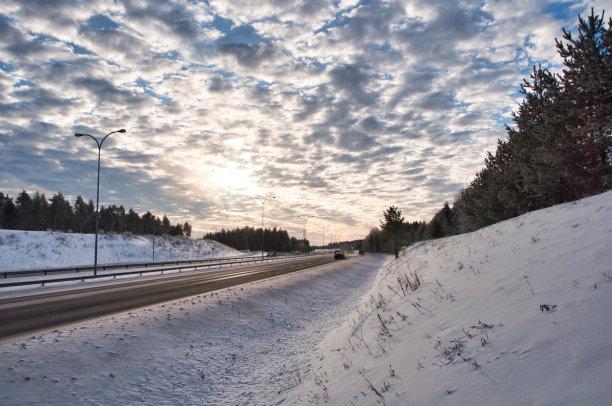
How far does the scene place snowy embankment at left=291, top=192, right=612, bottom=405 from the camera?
3.52 metres

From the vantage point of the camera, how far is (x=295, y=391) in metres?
7.65

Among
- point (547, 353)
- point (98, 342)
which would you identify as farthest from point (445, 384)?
point (98, 342)

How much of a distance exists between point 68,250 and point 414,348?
201ft

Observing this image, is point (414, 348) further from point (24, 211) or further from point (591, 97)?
point (24, 211)

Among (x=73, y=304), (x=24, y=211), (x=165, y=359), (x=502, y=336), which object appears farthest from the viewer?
(x=24, y=211)

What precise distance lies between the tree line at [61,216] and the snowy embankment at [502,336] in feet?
317

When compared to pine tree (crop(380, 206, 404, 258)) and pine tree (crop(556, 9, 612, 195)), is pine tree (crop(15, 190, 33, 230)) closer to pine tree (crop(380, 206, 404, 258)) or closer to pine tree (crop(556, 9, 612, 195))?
pine tree (crop(380, 206, 404, 258))

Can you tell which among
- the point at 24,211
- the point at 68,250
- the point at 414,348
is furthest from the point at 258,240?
the point at 414,348

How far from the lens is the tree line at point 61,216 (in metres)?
83.6

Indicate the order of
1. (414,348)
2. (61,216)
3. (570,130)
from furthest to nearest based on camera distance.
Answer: (61,216)
(570,130)
(414,348)

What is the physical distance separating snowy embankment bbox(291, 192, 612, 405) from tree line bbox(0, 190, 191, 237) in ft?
317

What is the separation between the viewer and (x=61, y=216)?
307 ft

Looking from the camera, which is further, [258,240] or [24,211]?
[258,240]

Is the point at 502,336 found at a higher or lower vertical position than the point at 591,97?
lower
